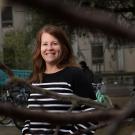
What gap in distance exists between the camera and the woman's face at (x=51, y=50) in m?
2.83

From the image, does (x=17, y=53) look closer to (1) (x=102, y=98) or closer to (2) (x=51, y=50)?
(1) (x=102, y=98)

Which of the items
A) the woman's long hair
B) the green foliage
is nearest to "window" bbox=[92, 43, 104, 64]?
the green foliage

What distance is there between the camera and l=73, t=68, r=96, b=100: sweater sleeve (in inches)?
108

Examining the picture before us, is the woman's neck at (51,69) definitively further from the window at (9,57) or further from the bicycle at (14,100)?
the window at (9,57)

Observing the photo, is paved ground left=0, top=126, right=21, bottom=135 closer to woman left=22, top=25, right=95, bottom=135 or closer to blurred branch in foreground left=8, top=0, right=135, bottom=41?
woman left=22, top=25, right=95, bottom=135

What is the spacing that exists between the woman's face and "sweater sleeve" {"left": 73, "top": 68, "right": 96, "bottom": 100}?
0.45ft

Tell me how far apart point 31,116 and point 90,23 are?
0.42 feet

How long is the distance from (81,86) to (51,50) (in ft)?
0.83

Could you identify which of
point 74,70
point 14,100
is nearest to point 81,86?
point 74,70

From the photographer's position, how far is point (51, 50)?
2.83 metres

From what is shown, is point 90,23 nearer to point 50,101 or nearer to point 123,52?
point 50,101

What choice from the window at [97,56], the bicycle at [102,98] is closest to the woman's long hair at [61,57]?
the bicycle at [102,98]

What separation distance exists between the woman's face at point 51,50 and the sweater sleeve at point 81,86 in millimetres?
139

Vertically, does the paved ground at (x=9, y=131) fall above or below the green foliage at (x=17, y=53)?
below
